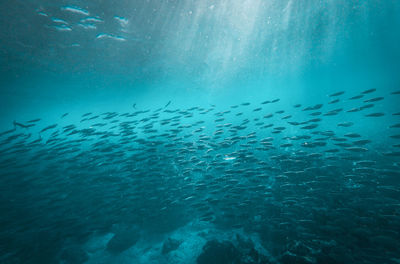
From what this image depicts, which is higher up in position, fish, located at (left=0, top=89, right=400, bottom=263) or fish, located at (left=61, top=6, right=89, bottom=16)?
fish, located at (left=61, top=6, right=89, bottom=16)

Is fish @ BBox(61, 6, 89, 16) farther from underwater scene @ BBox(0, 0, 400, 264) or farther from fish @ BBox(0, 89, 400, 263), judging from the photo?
fish @ BBox(0, 89, 400, 263)

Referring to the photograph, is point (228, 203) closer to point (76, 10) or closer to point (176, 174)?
point (176, 174)

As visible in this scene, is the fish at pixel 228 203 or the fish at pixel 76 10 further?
the fish at pixel 76 10

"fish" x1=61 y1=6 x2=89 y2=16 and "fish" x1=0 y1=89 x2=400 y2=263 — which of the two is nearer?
"fish" x1=0 y1=89 x2=400 y2=263

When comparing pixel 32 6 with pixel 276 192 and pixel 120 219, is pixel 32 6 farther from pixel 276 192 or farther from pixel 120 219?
pixel 276 192

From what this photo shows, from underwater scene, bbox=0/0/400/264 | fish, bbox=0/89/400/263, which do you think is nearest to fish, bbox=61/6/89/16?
underwater scene, bbox=0/0/400/264

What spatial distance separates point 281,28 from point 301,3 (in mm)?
3924

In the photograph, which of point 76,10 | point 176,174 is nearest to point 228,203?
point 176,174

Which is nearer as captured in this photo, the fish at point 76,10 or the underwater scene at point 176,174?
the underwater scene at point 176,174

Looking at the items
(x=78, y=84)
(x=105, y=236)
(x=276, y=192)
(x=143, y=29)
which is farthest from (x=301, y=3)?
(x=78, y=84)

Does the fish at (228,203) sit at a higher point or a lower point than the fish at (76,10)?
lower

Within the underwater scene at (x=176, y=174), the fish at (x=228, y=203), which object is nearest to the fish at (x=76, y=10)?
the underwater scene at (x=176, y=174)

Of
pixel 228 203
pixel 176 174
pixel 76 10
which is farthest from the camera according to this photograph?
pixel 176 174

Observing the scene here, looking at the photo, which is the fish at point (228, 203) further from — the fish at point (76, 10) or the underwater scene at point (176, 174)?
the fish at point (76, 10)
